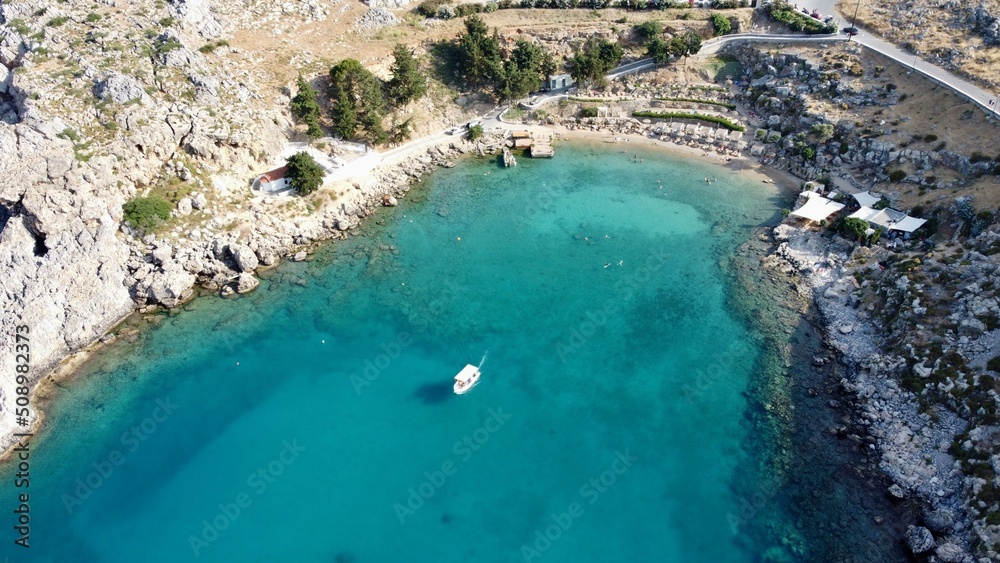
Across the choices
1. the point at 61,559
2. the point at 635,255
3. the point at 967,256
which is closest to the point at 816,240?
the point at 967,256

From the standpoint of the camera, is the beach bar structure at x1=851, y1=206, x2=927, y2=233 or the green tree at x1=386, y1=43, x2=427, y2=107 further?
the green tree at x1=386, y1=43, x2=427, y2=107

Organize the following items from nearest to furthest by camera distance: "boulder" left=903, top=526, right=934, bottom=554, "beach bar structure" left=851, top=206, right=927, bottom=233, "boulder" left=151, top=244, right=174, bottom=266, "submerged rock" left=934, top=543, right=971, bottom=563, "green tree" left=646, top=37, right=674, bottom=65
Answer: "submerged rock" left=934, top=543, right=971, bottom=563
"boulder" left=903, top=526, right=934, bottom=554
"beach bar structure" left=851, top=206, right=927, bottom=233
"boulder" left=151, top=244, right=174, bottom=266
"green tree" left=646, top=37, right=674, bottom=65

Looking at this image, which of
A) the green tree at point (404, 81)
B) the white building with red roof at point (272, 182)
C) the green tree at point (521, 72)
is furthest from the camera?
the green tree at point (521, 72)

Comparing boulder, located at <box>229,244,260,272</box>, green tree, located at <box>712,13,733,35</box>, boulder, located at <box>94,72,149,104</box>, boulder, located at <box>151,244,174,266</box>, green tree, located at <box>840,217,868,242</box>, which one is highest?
boulder, located at <box>94,72,149,104</box>

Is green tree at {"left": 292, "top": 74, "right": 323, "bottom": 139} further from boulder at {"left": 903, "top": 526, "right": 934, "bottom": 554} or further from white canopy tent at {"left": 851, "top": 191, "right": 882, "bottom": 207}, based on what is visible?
boulder at {"left": 903, "top": 526, "right": 934, "bottom": 554}

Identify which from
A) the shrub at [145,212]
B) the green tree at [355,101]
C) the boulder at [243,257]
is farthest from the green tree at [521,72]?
the shrub at [145,212]

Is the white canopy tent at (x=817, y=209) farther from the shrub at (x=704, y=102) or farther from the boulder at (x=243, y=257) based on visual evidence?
the boulder at (x=243, y=257)

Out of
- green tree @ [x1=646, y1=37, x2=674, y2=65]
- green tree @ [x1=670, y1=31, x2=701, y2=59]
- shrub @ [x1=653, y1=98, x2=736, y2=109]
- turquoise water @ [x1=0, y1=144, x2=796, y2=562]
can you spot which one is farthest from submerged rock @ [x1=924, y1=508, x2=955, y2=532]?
green tree @ [x1=670, y1=31, x2=701, y2=59]

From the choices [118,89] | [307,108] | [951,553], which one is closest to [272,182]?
[307,108]
